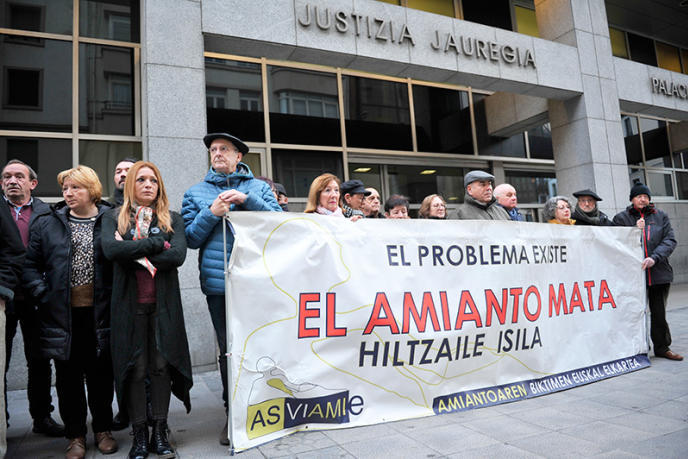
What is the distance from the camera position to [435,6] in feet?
34.6

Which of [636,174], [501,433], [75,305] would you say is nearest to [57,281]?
[75,305]

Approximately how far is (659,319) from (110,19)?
8250 mm

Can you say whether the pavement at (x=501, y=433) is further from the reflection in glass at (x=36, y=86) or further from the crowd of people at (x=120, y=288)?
the reflection in glass at (x=36, y=86)

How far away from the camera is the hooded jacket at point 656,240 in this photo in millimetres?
5293

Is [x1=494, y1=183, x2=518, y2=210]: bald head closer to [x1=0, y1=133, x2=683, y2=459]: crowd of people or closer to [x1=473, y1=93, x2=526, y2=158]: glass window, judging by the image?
[x1=0, y1=133, x2=683, y2=459]: crowd of people

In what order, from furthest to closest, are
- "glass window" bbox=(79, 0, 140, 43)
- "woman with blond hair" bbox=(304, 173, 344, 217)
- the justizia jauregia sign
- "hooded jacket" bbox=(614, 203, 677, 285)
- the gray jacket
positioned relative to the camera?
the justizia jauregia sign, "glass window" bbox=(79, 0, 140, 43), "hooded jacket" bbox=(614, 203, 677, 285), the gray jacket, "woman with blond hair" bbox=(304, 173, 344, 217)

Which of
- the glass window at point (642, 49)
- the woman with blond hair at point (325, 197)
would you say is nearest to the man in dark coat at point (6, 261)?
the woman with blond hair at point (325, 197)

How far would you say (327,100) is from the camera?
903cm

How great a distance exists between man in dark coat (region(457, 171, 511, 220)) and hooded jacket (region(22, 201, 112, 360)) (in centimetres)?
322

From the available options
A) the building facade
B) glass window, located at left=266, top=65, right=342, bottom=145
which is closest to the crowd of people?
the building facade

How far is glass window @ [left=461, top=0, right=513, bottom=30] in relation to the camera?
1087cm

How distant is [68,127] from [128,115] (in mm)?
794

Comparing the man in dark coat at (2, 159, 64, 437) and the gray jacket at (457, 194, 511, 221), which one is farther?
the gray jacket at (457, 194, 511, 221)

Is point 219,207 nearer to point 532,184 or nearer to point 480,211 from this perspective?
point 480,211
